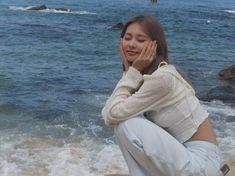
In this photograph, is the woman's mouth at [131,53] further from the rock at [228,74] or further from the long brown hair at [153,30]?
the rock at [228,74]

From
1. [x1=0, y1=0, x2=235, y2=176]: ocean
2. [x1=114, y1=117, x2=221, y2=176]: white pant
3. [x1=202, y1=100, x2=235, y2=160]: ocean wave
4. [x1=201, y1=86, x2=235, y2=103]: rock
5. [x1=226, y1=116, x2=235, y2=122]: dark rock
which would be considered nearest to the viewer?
[x1=114, y1=117, x2=221, y2=176]: white pant

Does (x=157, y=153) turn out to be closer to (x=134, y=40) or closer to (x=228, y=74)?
(x=134, y=40)

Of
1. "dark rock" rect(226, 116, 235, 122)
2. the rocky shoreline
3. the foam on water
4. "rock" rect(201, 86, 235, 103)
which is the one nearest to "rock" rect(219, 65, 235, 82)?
the rocky shoreline

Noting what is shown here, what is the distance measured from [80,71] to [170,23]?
19.0m

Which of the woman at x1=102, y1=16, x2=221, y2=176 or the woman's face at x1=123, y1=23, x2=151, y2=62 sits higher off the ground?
the woman's face at x1=123, y1=23, x2=151, y2=62

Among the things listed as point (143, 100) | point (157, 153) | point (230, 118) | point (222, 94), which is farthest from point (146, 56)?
point (222, 94)

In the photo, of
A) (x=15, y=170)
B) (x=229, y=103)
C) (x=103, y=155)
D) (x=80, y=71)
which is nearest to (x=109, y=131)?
(x=103, y=155)

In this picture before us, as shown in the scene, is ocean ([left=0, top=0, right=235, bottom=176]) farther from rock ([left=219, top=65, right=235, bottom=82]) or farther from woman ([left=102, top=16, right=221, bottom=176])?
woman ([left=102, top=16, right=221, bottom=176])

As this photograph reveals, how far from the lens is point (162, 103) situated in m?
2.61

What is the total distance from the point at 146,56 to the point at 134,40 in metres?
0.12

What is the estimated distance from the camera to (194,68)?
17375 mm

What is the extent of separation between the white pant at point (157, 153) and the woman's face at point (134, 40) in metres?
0.41

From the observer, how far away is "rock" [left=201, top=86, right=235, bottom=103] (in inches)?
490

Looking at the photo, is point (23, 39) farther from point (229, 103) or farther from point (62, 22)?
point (229, 103)
